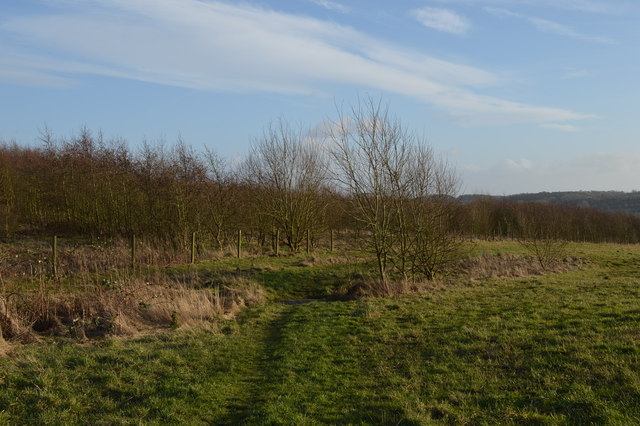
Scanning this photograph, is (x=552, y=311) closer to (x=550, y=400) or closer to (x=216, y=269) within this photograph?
(x=550, y=400)

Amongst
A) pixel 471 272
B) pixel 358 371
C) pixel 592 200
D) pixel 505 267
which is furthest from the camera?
pixel 592 200

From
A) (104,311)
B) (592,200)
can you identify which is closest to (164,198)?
(104,311)

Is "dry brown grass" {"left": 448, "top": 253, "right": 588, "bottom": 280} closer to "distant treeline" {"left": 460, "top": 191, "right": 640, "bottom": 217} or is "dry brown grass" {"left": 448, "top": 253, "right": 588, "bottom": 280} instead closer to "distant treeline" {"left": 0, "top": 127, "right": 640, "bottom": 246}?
"distant treeline" {"left": 0, "top": 127, "right": 640, "bottom": 246}

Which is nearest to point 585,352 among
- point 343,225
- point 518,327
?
point 518,327

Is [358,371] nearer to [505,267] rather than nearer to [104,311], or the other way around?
[104,311]

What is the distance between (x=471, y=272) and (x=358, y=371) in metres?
13.3

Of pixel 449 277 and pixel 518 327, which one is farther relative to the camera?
pixel 449 277

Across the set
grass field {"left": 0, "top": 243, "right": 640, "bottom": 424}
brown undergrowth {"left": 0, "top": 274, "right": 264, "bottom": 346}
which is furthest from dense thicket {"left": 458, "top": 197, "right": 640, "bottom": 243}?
brown undergrowth {"left": 0, "top": 274, "right": 264, "bottom": 346}

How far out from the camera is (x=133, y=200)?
23969 millimetres

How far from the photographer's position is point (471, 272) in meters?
18.9

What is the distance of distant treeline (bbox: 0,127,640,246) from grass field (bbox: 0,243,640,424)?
11.9 metres

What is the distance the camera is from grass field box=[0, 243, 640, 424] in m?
5.18

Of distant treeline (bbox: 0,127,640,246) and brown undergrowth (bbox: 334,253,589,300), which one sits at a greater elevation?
distant treeline (bbox: 0,127,640,246)

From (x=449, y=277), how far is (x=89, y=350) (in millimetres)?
13811
